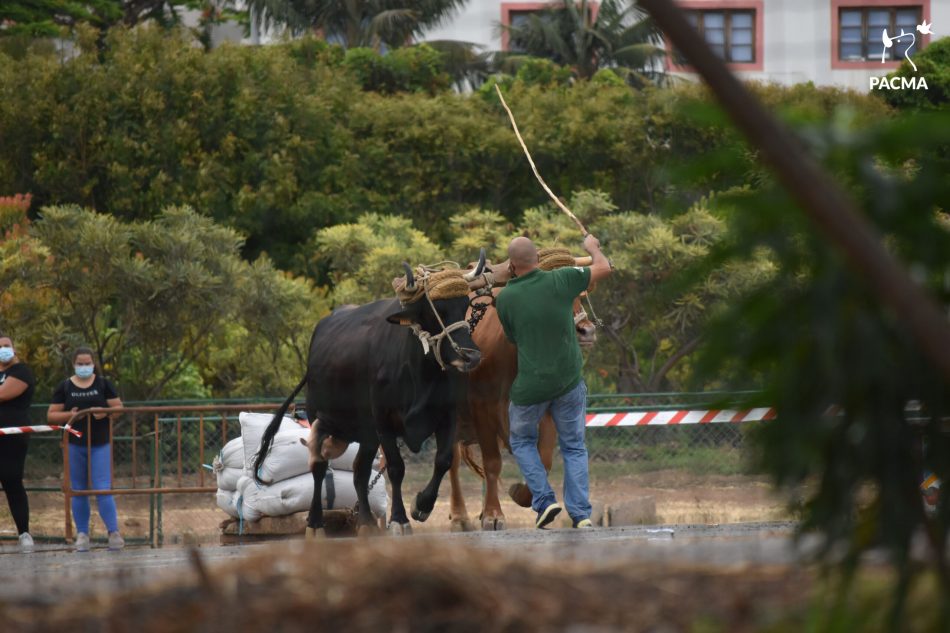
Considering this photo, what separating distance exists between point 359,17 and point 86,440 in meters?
27.9

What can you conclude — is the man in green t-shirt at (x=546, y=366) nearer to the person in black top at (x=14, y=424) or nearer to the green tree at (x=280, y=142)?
the person in black top at (x=14, y=424)

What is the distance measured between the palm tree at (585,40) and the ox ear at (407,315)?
2890 cm

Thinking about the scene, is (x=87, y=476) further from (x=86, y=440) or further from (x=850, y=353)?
(x=850, y=353)

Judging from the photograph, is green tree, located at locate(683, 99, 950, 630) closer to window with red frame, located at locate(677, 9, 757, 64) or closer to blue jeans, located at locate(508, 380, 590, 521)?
blue jeans, located at locate(508, 380, 590, 521)

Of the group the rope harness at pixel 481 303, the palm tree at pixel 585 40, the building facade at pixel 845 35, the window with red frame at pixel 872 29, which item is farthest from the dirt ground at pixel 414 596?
the palm tree at pixel 585 40

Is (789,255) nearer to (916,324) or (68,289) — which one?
(916,324)

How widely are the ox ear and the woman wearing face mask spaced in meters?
3.77

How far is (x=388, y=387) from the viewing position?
12359mm

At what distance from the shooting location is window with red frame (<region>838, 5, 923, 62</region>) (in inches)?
1348

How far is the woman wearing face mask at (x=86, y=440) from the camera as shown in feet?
47.4

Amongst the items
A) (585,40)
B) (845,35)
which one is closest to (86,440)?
(845,35)

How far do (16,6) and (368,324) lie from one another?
27683 mm

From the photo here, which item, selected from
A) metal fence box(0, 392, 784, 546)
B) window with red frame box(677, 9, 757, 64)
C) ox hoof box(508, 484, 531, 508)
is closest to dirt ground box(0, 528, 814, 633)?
ox hoof box(508, 484, 531, 508)

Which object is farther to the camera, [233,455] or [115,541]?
[233,455]
